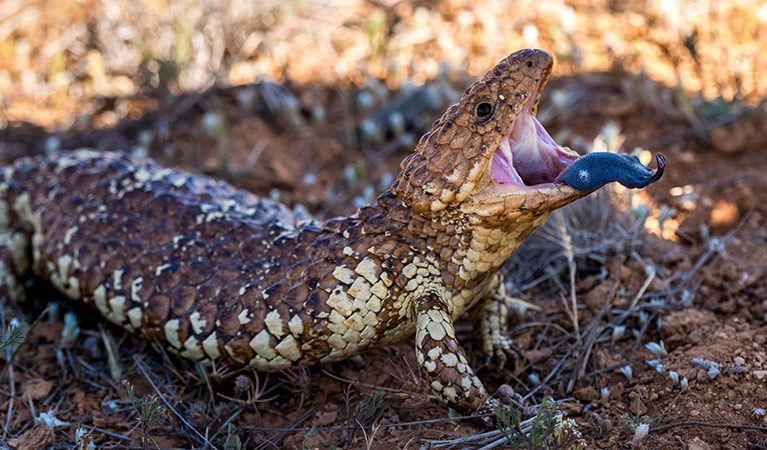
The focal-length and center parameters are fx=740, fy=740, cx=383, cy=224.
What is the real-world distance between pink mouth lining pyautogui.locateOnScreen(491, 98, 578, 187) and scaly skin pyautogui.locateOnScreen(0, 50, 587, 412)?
109mm

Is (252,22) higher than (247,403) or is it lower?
higher

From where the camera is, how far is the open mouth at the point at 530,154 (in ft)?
9.88

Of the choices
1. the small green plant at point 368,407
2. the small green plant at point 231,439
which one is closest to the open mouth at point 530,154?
the small green plant at point 368,407

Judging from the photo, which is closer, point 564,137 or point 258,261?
point 258,261

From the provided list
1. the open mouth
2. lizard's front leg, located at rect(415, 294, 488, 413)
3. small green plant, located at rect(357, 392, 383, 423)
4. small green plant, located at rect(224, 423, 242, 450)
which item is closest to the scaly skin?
lizard's front leg, located at rect(415, 294, 488, 413)

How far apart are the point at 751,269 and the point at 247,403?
2.69 metres

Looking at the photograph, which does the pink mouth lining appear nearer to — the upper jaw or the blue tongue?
the upper jaw

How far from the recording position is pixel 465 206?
2.96m

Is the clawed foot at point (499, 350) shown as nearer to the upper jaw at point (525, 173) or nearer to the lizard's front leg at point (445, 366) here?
the lizard's front leg at point (445, 366)

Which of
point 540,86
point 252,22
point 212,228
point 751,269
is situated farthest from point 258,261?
point 252,22

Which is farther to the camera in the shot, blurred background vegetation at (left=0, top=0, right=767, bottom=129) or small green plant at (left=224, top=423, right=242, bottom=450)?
blurred background vegetation at (left=0, top=0, right=767, bottom=129)

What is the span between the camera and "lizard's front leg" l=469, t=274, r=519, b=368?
3.55 m

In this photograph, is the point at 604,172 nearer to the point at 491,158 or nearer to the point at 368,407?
the point at 491,158

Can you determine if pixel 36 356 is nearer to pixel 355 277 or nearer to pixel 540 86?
pixel 355 277
